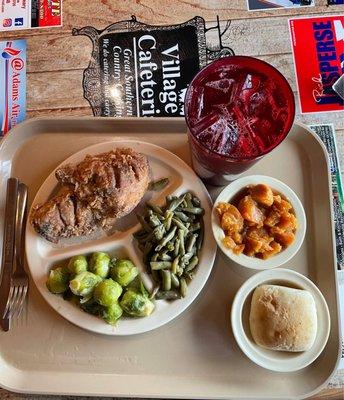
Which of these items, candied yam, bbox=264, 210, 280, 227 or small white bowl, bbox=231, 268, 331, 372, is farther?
candied yam, bbox=264, 210, 280, 227

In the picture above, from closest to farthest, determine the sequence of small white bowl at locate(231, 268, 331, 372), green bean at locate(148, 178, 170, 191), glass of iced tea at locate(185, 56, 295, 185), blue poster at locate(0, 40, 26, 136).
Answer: glass of iced tea at locate(185, 56, 295, 185), small white bowl at locate(231, 268, 331, 372), green bean at locate(148, 178, 170, 191), blue poster at locate(0, 40, 26, 136)

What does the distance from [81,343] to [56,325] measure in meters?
0.15

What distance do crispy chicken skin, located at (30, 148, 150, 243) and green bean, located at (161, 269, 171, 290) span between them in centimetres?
34

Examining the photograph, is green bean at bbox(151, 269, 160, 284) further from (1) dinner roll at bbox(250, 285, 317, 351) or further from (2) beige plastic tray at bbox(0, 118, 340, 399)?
(1) dinner roll at bbox(250, 285, 317, 351)

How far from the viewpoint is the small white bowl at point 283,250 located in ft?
6.68

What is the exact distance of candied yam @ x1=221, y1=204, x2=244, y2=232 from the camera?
2.04 meters

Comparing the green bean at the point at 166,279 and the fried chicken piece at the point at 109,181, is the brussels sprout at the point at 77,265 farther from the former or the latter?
the green bean at the point at 166,279

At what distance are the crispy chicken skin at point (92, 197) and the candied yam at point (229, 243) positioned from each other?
1.47 ft

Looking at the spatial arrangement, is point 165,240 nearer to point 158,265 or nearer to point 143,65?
point 158,265

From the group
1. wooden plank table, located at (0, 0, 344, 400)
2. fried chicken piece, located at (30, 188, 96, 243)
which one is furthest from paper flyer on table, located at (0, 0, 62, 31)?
fried chicken piece, located at (30, 188, 96, 243)

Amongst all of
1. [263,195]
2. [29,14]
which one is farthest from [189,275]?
[29,14]

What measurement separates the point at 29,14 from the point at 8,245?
146 centimetres

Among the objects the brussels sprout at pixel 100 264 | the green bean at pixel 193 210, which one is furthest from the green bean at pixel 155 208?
the brussels sprout at pixel 100 264

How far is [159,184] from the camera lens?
2.22 m
